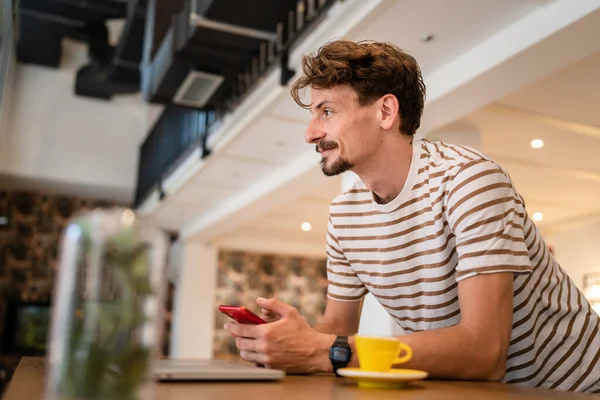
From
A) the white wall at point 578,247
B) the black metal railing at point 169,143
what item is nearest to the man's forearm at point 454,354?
the black metal railing at point 169,143

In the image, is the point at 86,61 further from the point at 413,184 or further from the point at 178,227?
the point at 413,184

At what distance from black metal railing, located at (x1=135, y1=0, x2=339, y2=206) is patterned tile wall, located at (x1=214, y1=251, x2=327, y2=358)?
179 centimetres

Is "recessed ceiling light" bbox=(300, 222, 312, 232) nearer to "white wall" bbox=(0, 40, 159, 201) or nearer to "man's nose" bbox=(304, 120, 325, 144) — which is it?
"white wall" bbox=(0, 40, 159, 201)

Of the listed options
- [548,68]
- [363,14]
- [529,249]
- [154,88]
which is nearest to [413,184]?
[529,249]

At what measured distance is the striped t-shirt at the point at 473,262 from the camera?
108cm

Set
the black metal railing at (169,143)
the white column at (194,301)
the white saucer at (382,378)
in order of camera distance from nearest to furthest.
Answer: the white saucer at (382,378)
the black metal railing at (169,143)
the white column at (194,301)

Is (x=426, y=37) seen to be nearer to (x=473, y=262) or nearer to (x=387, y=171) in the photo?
(x=387, y=171)

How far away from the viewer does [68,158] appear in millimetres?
7969

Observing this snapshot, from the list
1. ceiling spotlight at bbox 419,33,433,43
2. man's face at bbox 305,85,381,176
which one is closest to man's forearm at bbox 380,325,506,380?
man's face at bbox 305,85,381,176

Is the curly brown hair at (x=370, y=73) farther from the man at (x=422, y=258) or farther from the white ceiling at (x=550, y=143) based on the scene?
the white ceiling at (x=550, y=143)

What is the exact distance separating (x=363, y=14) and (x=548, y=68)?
0.88 metres

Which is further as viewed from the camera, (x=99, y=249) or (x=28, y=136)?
(x=28, y=136)

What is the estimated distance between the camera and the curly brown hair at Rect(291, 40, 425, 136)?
1390 millimetres

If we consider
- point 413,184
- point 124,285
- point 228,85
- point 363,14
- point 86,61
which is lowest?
point 124,285
